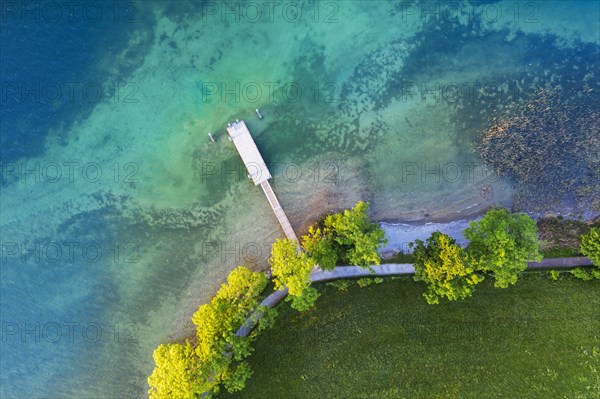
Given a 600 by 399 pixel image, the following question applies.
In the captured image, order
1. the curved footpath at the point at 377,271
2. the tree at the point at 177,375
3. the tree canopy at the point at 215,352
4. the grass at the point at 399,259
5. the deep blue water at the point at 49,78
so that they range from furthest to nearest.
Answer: the deep blue water at the point at 49,78 → the grass at the point at 399,259 → the curved footpath at the point at 377,271 → the tree canopy at the point at 215,352 → the tree at the point at 177,375

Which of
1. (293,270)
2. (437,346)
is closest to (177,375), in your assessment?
(293,270)

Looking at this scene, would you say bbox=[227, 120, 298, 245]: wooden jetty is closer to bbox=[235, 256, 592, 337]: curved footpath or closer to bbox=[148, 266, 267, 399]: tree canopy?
bbox=[235, 256, 592, 337]: curved footpath

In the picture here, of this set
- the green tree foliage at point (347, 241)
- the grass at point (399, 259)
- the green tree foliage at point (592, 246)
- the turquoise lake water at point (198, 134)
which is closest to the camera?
the green tree foliage at point (347, 241)

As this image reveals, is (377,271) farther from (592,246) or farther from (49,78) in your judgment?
(49,78)

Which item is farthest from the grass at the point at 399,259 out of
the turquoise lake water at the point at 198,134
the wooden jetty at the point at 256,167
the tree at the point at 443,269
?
the wooden jetty at the point at 256,167

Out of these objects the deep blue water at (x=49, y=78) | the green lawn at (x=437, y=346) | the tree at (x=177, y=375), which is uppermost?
the deep blue water at (x=49, y=78)

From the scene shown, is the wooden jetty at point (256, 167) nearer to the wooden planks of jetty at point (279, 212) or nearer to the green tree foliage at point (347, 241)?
the wooden planks of jetty at point (279, 212)

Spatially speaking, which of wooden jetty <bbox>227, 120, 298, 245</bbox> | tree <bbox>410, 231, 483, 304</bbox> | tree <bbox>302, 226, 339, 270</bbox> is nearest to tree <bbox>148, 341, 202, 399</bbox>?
tree <bbox>302, 226, 339, 270</bbox>
